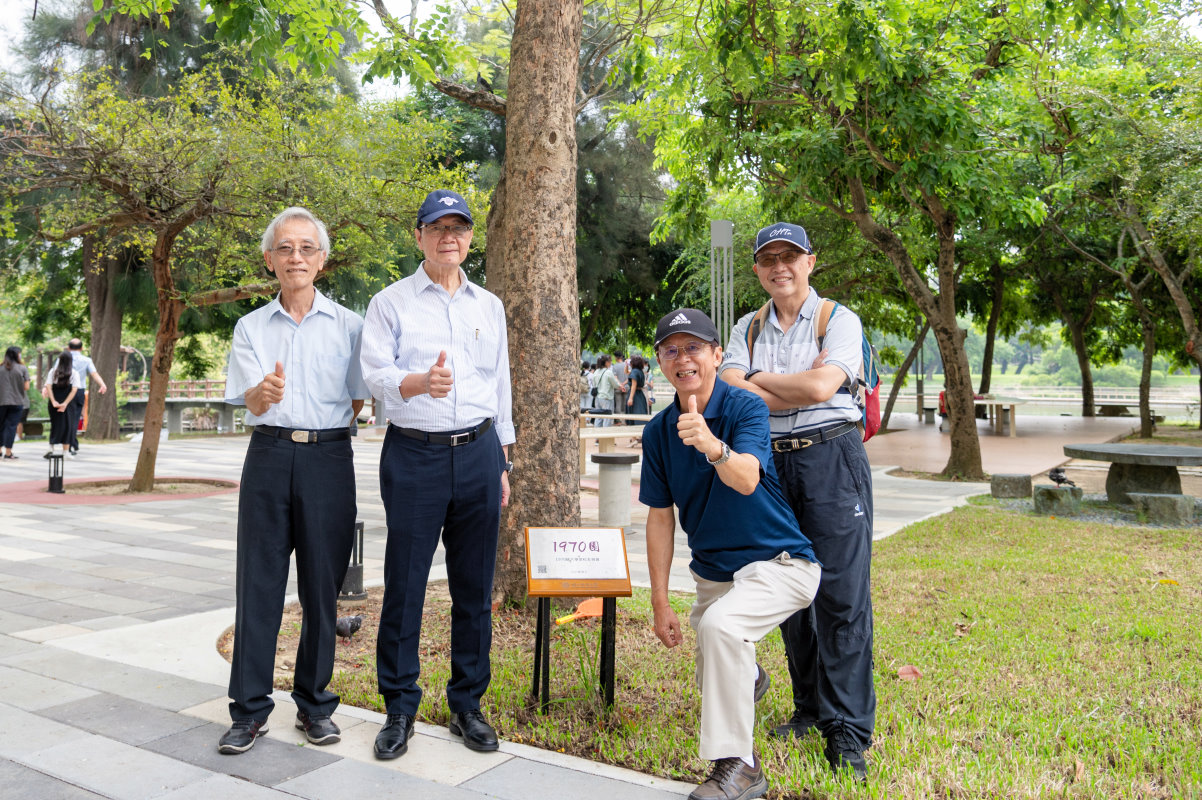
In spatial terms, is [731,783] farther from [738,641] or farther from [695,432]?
[695,432]

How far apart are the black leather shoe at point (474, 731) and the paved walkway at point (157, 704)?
49mm

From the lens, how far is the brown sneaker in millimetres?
2959

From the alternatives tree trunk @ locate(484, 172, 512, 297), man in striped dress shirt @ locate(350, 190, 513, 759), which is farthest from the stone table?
man in striped dress shirt @ locate(350, 190, 513, 759)

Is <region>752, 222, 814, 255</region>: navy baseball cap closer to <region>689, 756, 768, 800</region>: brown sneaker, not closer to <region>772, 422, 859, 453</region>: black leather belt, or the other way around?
<region>772, 422, 859, 453</region>: black leather belt

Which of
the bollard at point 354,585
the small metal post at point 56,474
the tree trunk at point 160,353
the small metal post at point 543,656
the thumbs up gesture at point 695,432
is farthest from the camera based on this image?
the small metal post at point 56,474

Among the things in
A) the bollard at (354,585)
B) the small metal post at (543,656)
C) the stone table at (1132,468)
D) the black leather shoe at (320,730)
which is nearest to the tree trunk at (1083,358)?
the stone table at (1132,468)

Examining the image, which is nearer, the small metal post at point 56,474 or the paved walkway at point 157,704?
the paved walkway at point 157,704

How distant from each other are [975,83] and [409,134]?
7.74 meters

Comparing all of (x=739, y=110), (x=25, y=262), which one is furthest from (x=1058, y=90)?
(x=25, y=262)

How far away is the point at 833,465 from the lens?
340 cm

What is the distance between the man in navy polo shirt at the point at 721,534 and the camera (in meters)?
2.98

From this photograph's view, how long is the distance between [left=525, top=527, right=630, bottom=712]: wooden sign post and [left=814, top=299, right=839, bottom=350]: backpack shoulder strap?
113cm

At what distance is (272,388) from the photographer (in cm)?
335

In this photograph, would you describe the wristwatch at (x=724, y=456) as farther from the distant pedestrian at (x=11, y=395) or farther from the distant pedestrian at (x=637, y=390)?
the distant pedestrian at (x=637, y=390)
